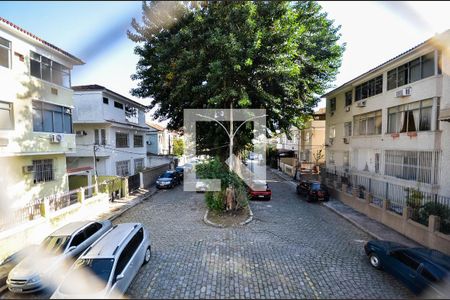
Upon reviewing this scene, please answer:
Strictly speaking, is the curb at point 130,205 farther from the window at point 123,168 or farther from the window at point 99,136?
the window at point 99,136

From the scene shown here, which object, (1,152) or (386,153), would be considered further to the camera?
(386,153)

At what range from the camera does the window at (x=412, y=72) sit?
13219mm

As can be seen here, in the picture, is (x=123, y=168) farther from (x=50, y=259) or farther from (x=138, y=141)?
(x=50, y=259)

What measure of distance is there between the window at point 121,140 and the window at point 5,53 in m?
11.4

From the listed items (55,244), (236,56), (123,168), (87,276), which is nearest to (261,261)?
(87,276)

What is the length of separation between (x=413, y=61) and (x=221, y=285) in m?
16.0

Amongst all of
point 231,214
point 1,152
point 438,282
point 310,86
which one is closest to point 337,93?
point 310,86

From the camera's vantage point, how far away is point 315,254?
363 inches

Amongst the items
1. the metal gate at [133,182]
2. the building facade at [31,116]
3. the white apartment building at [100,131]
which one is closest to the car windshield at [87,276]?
the building facade at [31,116]

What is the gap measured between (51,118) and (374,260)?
54.6 ft

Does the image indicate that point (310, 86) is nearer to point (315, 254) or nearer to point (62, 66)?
point (315, 254)

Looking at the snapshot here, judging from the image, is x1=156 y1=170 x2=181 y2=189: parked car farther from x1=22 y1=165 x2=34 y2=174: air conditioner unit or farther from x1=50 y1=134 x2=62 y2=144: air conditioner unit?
x1=22 y1=165 x2=34 y2=174: air conditioner unit

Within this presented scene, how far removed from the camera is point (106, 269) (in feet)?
20.7

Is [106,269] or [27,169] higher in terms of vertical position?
[27,169]
